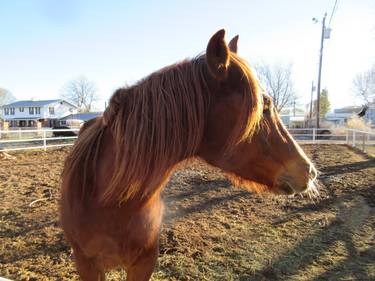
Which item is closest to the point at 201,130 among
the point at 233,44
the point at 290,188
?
the point at 290,188

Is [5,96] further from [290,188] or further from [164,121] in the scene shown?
[290,188]

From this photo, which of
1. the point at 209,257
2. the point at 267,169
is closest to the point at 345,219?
the point at 209,257

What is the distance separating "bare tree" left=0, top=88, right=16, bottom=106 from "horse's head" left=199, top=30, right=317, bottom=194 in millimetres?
79106

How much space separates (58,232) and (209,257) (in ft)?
6.78

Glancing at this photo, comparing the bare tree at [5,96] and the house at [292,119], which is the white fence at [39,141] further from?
the bare tree at [5,96]

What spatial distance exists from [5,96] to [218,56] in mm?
82928

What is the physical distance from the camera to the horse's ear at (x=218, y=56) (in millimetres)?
1267

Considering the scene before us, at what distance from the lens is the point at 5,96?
71.6 m

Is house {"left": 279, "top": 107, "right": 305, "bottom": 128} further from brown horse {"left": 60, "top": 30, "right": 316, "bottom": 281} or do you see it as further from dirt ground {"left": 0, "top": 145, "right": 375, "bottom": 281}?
brown horse {"left": 60, "top": 30, "right": 316, "bottom": 281}

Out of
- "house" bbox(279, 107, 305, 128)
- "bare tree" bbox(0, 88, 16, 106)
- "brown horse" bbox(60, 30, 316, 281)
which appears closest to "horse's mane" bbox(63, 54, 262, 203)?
"brown horse" bbox(60, 30, 316, 281)

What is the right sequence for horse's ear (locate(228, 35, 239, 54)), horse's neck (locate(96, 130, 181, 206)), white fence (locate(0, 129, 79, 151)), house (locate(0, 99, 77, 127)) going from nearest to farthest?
1. horse's neck (locate(96, 130, 181, 206))
2. horse's ear (locate(228, 35, 239, 54))
3. white fence (locate(0, 129, 79, 151))
4. house (locate(0, 99, 77, 127))

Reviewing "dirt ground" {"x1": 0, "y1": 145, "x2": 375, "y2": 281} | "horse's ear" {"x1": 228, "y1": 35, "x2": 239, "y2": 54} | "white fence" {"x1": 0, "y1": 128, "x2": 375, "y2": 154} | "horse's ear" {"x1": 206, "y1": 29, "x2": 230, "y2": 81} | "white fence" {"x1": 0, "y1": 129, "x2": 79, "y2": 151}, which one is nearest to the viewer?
"horse's ear" {"x1": 206, "y1": 29, "x2": 230, "y2": 81}

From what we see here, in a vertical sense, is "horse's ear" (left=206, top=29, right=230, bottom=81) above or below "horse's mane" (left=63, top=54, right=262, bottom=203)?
above

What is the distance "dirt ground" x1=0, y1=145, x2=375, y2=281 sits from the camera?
3248mm
